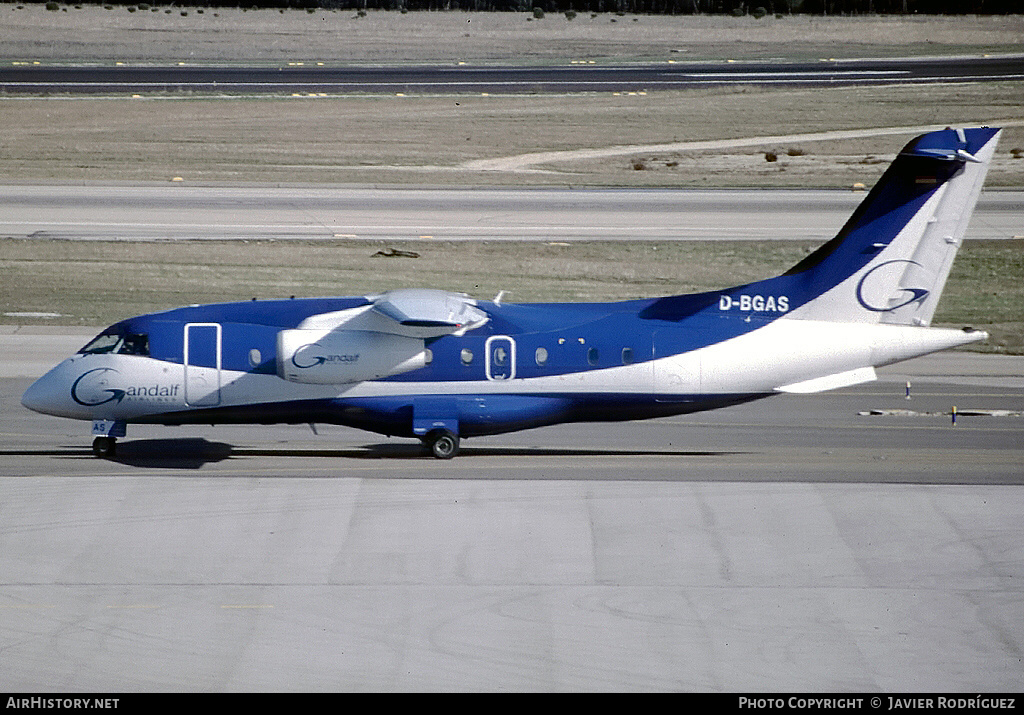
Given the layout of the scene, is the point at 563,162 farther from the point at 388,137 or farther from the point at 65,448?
the point at 65,448

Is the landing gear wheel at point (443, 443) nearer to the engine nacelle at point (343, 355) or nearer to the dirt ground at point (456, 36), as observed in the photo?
the engine nacelle at point (343, 355)

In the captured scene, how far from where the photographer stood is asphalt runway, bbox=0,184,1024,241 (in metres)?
47.3

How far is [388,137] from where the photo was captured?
214 feet

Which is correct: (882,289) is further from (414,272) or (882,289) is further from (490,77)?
(490,77)

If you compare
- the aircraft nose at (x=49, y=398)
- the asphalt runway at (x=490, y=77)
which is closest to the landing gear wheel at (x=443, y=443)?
the aircraft nose at (x=49, y=398)

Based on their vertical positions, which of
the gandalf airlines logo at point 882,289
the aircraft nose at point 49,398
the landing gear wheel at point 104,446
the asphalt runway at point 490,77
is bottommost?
the landing gear wheel at point 104,446

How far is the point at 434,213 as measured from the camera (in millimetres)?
50656

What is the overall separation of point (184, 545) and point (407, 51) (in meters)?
82.5

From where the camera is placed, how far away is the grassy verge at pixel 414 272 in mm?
39469

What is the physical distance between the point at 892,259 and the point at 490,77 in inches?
Result: 2429

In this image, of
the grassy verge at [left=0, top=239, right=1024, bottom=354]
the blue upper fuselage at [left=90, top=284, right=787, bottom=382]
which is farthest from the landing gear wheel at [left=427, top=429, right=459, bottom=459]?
the grassy verge at [left=0, top=239, right=1024, bottom=354]

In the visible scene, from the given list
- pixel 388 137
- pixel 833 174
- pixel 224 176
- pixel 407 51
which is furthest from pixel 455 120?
pixel 407 51

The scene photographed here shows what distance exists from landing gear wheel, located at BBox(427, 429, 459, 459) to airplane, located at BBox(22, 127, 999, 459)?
0.03 meters

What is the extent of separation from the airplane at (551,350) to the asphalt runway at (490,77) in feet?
176
